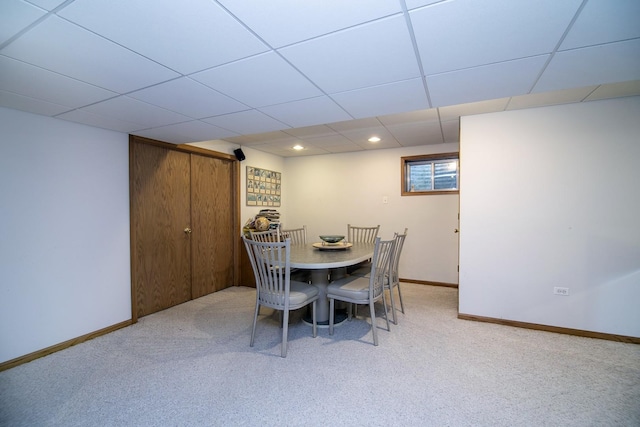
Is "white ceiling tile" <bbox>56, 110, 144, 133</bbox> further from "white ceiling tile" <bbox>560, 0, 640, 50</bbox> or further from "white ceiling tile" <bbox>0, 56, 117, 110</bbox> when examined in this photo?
"white ceiling tile" <bbox>560, 0, 640, 50</bbox>

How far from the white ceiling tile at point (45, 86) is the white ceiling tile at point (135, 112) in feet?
0.28

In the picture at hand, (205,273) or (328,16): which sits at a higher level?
(328,16)

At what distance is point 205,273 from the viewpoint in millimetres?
4016

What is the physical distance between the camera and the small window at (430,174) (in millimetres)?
4363

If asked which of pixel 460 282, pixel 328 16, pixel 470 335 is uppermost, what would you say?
pixel 328 16

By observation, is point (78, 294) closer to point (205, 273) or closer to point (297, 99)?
point (205, 273)

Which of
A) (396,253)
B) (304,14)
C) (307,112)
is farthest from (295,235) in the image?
(304,14)

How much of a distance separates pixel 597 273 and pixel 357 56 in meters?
3.10

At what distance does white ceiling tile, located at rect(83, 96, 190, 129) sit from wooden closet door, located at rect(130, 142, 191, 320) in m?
0.66

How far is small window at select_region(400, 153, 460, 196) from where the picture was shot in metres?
4.36

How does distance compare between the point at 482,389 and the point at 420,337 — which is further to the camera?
the point at 420,337

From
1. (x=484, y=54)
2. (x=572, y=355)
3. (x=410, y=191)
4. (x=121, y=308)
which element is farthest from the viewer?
(x=410, y=191)

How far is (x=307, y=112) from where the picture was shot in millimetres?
2461

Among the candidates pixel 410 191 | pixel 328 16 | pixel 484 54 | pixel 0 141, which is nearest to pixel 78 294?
pixel 0 141
